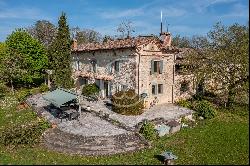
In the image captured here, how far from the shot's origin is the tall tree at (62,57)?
4416 centimetres

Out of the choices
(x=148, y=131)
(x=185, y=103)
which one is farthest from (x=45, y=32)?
(x=148, y=131)

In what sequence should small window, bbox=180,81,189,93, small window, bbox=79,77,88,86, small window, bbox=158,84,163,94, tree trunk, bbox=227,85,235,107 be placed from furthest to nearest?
small window, bbox=79,77,88,86
small window, bbox=180,81,189,93
small window, bbox=158,84,163,94
tree trunk, bbox=227,85,235,107

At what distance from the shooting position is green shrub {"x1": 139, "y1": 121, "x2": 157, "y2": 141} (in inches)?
1006

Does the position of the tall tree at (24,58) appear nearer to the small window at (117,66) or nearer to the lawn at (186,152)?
the small window at (117,66)

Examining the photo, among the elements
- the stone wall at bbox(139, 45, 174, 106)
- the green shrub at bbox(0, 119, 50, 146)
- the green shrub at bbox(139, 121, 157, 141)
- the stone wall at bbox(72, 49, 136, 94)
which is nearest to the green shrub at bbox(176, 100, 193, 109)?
the stone wall at bbox(139, 45, 174, 106)

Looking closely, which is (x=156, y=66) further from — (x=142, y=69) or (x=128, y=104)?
(x=128, y=104)

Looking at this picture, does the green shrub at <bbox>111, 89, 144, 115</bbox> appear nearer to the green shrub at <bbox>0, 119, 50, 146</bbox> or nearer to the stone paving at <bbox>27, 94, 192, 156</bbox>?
the stone paving at <bbox>27, 94, 192, 156</bbox>

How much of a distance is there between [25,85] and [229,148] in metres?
35.0

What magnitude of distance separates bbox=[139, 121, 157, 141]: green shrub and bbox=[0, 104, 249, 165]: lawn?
0.64 m

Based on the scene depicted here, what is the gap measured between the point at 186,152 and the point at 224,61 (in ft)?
50.9

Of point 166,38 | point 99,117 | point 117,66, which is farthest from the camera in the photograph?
point 166,38

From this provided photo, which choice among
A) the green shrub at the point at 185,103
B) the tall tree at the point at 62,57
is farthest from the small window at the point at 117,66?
the tall tree at the point at 62,57

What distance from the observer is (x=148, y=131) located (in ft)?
84.3

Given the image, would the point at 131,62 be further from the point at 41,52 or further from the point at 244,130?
the point at 41,52
